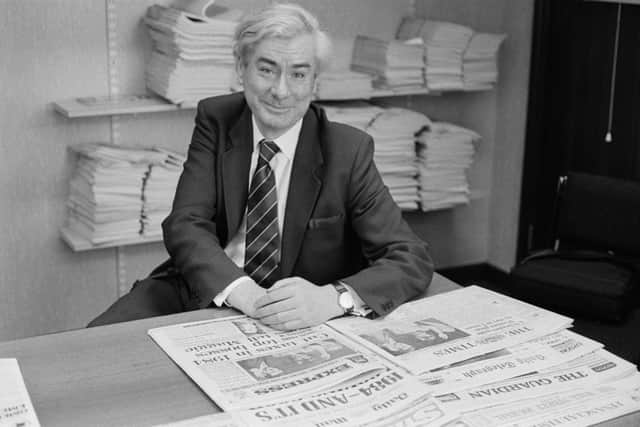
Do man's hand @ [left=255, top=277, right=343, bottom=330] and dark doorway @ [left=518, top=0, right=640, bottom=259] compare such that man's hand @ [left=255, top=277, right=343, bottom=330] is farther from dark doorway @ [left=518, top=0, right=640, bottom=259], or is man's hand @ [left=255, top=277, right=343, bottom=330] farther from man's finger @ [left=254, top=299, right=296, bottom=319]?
dark doorway @ [left=518, top=0, right=640, bottom=259]

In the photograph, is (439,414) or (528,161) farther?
(528,161)

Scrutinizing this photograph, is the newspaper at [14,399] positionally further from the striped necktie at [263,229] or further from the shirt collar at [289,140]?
the shirt collar at [289,140]

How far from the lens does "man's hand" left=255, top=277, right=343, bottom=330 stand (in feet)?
5.89

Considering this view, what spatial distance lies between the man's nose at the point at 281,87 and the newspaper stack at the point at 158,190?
1.19m

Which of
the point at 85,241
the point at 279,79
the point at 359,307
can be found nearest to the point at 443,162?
the point at 85,241

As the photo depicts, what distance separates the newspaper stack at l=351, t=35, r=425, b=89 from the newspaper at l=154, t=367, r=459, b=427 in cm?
225

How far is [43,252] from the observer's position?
3.37 m

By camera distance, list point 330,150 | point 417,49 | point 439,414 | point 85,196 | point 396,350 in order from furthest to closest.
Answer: point 417,49, point 85,196, point 330,150, point 396,350, point 439,414

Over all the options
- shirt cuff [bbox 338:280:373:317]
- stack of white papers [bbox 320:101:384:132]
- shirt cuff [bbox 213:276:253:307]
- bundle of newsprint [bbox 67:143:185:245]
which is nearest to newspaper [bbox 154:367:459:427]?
shirt cuff [bbox 338:280:373:317]

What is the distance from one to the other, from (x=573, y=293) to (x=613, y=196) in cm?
41

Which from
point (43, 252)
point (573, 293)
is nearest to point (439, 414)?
point (573, 293)

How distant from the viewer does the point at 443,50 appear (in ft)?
12.1

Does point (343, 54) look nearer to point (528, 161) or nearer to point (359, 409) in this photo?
point (528, 161)

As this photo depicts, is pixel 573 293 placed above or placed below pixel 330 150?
below
